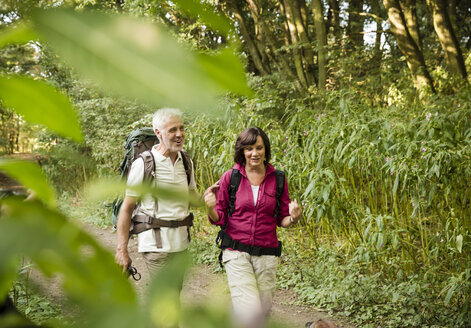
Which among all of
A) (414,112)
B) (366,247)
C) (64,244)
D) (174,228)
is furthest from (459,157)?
(64,244)

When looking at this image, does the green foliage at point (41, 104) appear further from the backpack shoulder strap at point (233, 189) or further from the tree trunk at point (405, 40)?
the tree trunk at point (405, 40)

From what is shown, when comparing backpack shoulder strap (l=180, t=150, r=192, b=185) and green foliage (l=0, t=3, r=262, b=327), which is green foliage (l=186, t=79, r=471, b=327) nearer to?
backpack shoulder strap (l=180, t=150, r=192, b=185)

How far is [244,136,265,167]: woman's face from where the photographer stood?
2.73 meters

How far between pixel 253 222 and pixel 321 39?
21.4 ft

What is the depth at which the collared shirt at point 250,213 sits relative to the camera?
2559 millimetres

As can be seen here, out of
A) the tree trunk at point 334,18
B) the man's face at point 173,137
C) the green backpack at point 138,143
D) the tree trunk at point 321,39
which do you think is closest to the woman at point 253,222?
the man's face at point 173,137

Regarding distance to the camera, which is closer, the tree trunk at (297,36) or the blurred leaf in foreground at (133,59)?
the blurred leaf in foreground at (133,59)

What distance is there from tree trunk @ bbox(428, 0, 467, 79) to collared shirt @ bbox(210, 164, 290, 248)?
17.4ft

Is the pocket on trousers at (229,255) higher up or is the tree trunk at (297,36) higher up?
the tree trunk at (297,36)

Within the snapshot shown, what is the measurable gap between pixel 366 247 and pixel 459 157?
106 centimetres

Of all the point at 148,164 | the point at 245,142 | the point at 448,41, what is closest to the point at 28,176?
the point at 148,164

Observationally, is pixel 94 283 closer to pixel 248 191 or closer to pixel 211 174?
pixel 248 191

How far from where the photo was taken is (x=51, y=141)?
0.96 ft

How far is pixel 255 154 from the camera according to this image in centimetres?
272
